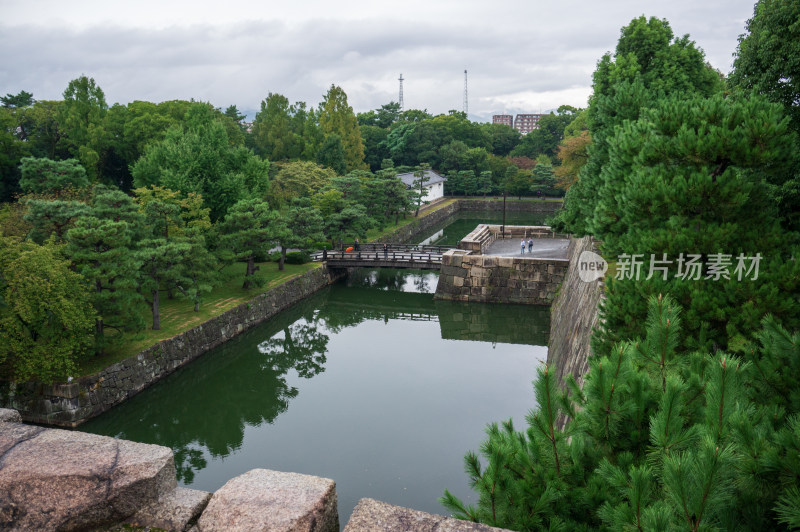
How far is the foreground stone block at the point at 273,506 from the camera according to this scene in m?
3.23

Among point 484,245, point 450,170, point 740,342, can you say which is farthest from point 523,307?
point 450,170

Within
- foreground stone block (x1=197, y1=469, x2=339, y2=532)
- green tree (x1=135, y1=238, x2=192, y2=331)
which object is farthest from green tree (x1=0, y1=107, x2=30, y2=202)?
foreground stone block (x1=197, y1=469, x2=339, y2=532)

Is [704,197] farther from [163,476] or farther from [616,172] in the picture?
[163,476]

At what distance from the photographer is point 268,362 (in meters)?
18.6

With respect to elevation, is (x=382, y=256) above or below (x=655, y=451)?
below

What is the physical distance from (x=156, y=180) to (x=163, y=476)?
88.6 feet

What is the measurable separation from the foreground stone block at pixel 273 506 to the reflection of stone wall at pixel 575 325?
6532 mm

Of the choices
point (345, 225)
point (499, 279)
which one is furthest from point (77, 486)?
point (345, 225)

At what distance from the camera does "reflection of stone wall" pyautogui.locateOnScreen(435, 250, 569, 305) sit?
24.0 meters

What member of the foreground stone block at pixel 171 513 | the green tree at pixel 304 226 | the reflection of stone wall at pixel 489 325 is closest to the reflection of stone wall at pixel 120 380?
the green tree at pixel 304 226

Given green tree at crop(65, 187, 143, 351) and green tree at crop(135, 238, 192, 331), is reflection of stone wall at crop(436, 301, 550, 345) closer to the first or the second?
green tree at crop(135, 238, 192, 331)

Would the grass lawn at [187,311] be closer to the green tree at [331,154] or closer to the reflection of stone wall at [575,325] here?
the reflection of stone wall at [575,325]

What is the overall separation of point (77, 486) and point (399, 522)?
7.36 ft
